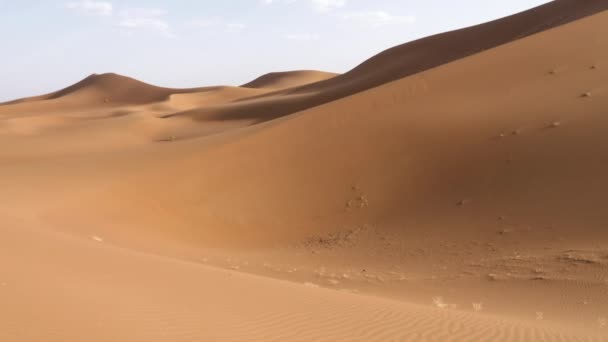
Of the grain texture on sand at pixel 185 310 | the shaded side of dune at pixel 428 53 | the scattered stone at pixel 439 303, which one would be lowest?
the scattered stone at pixel 439 303

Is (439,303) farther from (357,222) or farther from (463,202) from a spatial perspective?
(357,222)

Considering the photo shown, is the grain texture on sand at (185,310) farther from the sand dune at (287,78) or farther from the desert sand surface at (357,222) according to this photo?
the sand dune at (287,78)

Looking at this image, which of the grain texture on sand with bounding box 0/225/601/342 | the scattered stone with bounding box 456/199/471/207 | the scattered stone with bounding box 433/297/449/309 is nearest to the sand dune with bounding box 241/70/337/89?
the scattered stone with bounding box 456/199/471/207

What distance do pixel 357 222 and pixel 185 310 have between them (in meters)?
7.61

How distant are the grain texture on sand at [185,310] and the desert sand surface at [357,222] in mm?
34

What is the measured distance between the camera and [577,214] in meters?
10.6

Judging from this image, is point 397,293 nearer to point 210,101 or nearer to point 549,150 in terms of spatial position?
point 549,150

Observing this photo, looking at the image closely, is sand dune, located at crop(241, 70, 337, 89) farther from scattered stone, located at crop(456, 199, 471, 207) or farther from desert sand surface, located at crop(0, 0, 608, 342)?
scattered stone, located at crop(456, 199, 471, 207)

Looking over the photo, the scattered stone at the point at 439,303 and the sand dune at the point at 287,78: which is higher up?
the sand dune at the point at 287,78

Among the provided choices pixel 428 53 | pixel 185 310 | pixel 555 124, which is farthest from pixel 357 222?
pixel 428 53

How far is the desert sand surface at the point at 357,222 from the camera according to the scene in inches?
242

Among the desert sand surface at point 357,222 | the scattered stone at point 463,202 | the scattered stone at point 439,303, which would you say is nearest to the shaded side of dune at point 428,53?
the desert sand surface at point 357,222

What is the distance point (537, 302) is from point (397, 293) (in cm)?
200

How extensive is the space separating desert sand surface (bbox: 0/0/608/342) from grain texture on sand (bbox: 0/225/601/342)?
34 mm
